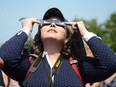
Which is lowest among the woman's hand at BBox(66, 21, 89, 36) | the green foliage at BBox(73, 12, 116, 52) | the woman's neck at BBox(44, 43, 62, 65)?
the green foliage at BBox(73, 12, 116, 52)

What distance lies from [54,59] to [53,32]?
0.80ft

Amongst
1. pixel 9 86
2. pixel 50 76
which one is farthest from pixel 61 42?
pixel 9 86

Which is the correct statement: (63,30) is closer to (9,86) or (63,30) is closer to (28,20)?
(28,20)

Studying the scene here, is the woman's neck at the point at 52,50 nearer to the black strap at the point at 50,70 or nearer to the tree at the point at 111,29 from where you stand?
the black strap at the point at 50,70

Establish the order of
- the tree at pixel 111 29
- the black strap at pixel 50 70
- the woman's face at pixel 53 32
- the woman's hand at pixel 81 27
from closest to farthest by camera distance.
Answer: the black strap at pixel 50 70
the woman's face at pixel 53 32
the woman's hand at pixel 81 27
the tree at pixel 111 29

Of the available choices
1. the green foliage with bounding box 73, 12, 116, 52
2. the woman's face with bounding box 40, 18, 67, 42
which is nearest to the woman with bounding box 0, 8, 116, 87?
the woman's face with bounding box 40, 18, 67, 42

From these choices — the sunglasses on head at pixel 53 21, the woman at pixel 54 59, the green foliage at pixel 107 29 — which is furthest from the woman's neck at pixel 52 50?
the green foliage at pixel 107 29

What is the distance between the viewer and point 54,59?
3.17 metres

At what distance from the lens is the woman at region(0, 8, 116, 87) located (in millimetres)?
3002

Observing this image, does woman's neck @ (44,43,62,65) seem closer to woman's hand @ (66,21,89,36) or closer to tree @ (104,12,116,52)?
woman's hand @ (66,21,89,36)

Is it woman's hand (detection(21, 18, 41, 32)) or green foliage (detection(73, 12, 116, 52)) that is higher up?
woman's hand (detection(21, 18, 41, 32))

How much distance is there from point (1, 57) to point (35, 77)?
0.34 m

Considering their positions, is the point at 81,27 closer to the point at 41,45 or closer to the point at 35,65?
the point at 41,45

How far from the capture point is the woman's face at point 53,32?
10.3ft
